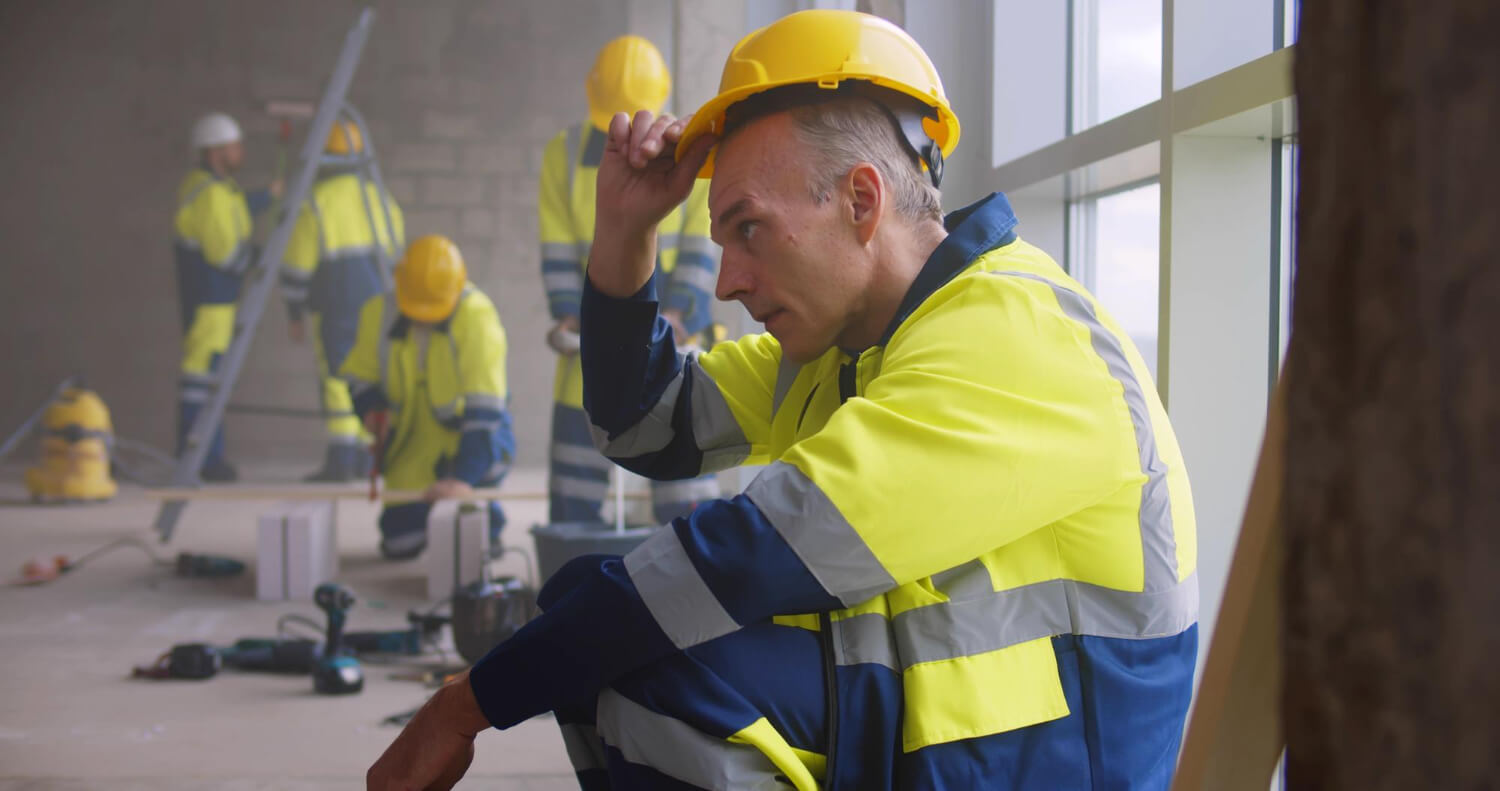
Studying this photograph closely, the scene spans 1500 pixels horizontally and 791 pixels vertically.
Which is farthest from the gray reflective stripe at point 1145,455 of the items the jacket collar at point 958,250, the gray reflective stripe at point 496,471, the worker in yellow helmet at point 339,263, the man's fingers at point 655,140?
the worker in yellow helmet at point 339,263

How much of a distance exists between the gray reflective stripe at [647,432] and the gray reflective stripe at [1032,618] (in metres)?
0.63

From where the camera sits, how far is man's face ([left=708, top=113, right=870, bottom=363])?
54.4 inches

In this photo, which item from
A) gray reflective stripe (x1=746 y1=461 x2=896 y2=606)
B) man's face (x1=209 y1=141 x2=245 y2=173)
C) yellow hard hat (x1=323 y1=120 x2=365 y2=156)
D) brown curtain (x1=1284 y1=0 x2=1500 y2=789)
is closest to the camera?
brown curtain (x1=1284 y1=0 x2=1500 y2=789)

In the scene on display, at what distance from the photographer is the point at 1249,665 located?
2.12 ft

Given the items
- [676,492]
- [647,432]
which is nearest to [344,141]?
[676,492]

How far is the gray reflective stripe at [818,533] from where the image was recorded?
1064 mm

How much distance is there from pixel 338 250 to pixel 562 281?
336 cm

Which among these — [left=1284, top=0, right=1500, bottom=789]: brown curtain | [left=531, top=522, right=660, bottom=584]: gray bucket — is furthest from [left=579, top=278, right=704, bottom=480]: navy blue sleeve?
[left=531, top=522, right=660, bottom=584]: gray bucket

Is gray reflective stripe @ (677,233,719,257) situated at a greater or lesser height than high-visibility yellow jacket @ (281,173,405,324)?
lesser

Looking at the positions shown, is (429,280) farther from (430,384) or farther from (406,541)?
(406,541)

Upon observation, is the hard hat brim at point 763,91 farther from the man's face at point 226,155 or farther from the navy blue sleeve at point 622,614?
the man's face at point 226,155

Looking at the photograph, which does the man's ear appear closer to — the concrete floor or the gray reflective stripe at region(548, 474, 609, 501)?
the concrete floor

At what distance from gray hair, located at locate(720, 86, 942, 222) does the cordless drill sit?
2.24m

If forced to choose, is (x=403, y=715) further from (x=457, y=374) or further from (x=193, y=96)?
(x=193, y=96)
